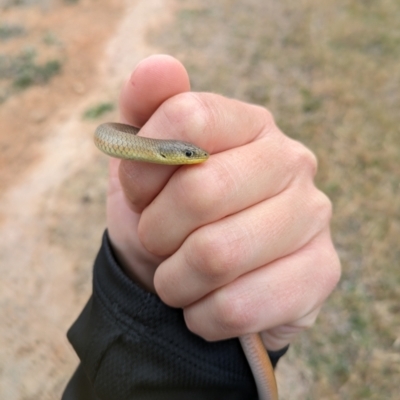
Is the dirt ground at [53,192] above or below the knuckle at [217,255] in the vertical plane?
below

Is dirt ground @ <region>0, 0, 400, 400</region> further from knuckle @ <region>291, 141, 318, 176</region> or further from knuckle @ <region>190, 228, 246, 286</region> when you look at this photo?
knuckle @ <region>190, 228, 246, 286</region>

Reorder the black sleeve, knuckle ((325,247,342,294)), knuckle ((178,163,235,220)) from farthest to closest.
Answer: knuckle ((325,247,342,294)) < the black sleeve < knuckle ((178,163,235,220))

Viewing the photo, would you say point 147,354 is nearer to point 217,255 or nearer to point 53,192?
point 217,255

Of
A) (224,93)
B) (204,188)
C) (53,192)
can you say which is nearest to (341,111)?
Answer: (224,93)

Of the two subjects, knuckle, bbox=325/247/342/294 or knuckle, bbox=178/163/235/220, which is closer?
knuckle, bbox=178/163/235/220

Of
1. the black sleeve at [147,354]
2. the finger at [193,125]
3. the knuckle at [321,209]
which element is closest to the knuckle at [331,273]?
the knuckle at [321,209]

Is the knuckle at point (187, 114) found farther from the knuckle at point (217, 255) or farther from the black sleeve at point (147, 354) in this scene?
the black sleeve at point (147, 354)

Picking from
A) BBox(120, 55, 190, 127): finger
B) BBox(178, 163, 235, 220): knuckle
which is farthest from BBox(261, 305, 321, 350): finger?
BBox(120, 55, 190, 127): finger
